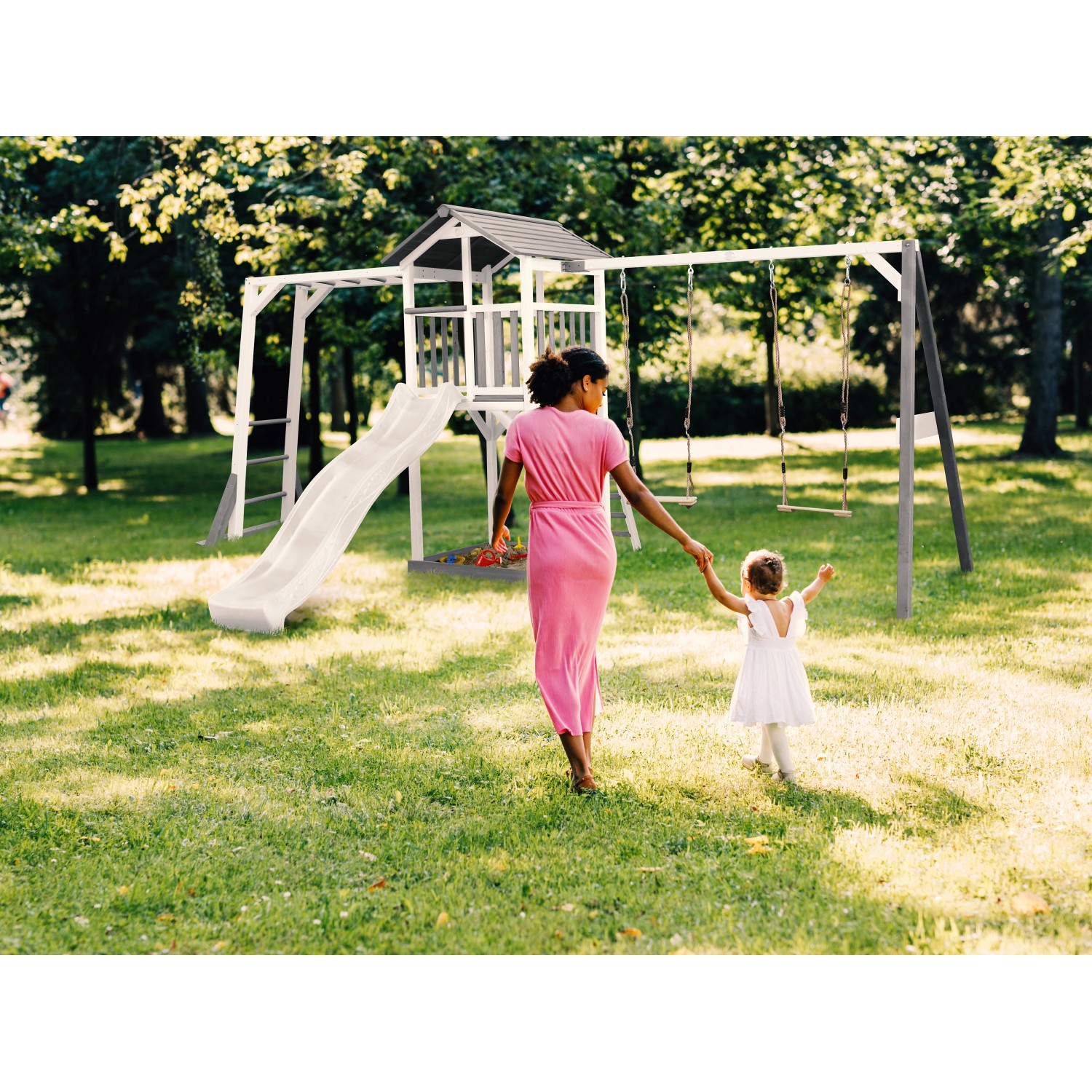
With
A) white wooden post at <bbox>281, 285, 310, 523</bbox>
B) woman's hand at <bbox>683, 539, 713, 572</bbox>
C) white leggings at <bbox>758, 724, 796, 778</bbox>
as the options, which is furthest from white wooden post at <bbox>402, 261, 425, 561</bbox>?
white leggings at <bbox>758, 724, 796, 778</bbox>

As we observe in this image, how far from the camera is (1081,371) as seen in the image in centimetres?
2941

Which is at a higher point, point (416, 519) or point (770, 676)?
point (416, 519)

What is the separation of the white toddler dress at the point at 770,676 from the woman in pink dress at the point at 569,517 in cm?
43

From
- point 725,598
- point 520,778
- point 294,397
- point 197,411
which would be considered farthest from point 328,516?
point 197,411

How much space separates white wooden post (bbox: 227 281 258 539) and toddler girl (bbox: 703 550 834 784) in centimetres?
727

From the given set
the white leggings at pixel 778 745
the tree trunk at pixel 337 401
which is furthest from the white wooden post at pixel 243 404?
→ the tree trunk at pixel 337 401

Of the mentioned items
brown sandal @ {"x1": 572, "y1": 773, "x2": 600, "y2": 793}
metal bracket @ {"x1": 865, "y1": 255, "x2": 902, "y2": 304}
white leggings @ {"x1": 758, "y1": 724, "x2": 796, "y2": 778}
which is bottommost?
brown sandal @ {"x1": 572, "y1": 773, "x2": 600, "y2": 793}

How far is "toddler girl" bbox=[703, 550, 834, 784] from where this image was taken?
17.7ft

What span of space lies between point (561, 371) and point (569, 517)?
0.68 meters

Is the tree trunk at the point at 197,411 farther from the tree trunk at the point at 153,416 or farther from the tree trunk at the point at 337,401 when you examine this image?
the tree trunk at the point at 337,401

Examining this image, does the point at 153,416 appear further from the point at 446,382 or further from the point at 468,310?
the point at 468,310

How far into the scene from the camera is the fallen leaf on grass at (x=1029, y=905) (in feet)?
13.4

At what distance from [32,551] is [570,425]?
11006mm

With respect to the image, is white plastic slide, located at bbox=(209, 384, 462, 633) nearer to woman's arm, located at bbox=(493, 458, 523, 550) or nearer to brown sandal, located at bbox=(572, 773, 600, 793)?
woman's arm, located at bbox=(493, 458, 523, 550)
